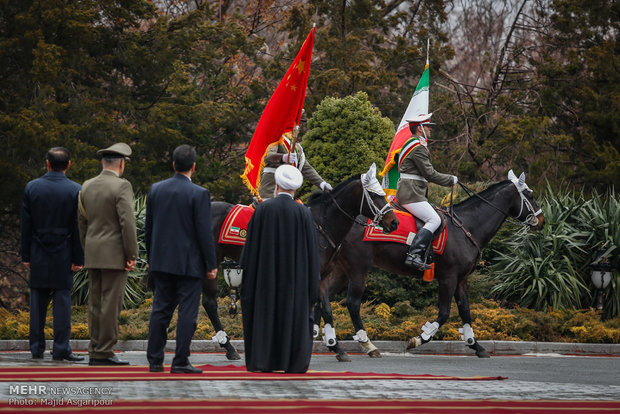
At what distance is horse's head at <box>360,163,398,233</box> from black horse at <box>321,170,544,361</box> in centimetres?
87

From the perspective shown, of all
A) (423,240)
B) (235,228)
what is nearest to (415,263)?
(423,240)

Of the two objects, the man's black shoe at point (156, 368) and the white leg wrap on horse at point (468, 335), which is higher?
the man's black shoe at point (156, 368)

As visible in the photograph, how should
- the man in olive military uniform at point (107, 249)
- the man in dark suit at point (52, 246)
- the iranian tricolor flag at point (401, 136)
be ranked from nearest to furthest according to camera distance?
1. the man in olive military uniform at point (107, 249)
2. the man in dark suit at point (52, 246)
3. the iranian tricolor flag at point (401, 136)

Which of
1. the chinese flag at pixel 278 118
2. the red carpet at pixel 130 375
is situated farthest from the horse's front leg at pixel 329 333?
the red carpet at pixel 130 375

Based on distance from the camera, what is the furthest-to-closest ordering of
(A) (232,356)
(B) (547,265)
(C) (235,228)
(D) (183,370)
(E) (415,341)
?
(B) (547,265) < (E) (415,341) < (C) (235,228) < (A) (232,356) < (D) (183,370)

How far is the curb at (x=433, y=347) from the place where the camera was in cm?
1283

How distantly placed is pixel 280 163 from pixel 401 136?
2.14 meters

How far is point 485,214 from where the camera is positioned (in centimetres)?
1321

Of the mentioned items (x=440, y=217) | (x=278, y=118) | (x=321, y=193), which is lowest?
(x=440, y=217)

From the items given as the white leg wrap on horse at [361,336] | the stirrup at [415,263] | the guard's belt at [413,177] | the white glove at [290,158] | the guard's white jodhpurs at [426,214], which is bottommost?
the white leg wrap on horse at [361,336]

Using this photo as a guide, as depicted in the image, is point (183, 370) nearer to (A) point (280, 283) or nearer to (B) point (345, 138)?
(A) point (280, 283)

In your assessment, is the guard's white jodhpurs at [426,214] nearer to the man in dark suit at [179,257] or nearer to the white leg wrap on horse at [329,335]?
the white leg wrap on horse at [329,335]

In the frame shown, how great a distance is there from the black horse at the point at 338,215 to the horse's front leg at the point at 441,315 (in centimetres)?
146

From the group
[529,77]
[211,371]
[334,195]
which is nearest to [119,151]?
[211,371]
